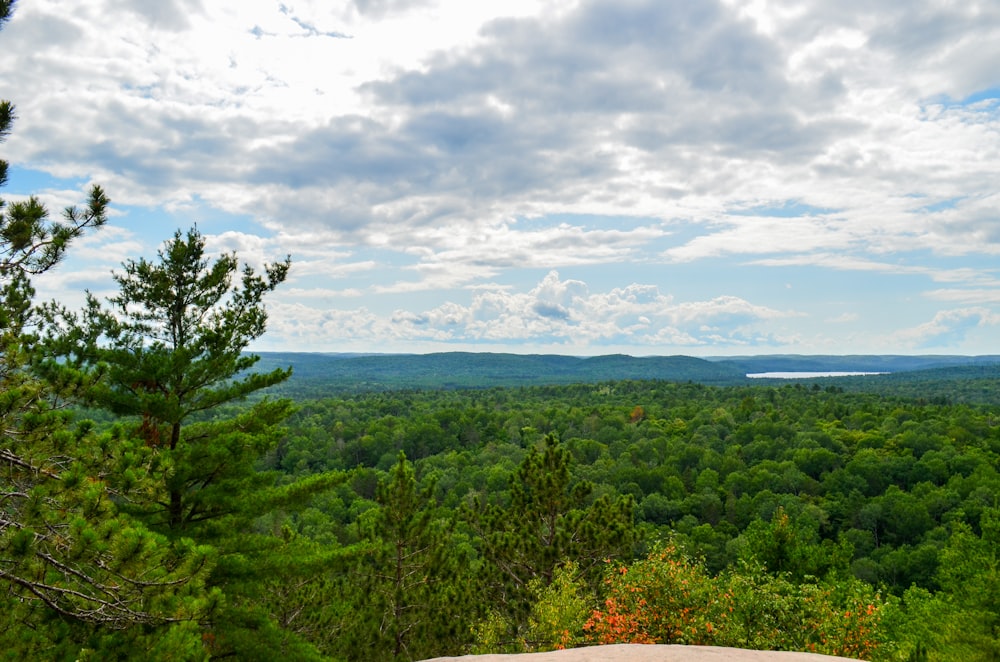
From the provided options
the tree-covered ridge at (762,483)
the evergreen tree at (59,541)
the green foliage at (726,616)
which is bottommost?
the tree-covered ridge at (762,483)

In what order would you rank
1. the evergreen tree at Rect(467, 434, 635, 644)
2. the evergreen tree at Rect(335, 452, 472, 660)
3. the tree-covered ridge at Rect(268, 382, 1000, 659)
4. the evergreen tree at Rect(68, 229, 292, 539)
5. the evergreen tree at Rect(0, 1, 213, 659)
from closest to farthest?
the evergreen tree at Rect(0, 1, 213, 659) < the evergreen tree at Rect(68, 229, 292, 539) < the evergreen tree at Rect(467, 434, 635, 644) < the evergreen tree at Rect(335, 452, 472, 660) < the tree-covered ridge at Rect(268, 382, 1000, 659)

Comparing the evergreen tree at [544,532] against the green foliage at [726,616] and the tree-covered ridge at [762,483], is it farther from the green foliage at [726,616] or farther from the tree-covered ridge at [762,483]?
the green foliage at [726,616]

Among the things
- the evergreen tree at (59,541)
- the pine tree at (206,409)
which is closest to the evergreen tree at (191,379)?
the pine tree at (206,409)

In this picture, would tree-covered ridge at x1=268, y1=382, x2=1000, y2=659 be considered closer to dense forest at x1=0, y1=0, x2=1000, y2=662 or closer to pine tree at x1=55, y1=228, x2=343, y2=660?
dense forest at x1=0, y1=0, x2=1000, y2=662

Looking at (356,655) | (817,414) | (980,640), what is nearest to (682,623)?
(980,640)

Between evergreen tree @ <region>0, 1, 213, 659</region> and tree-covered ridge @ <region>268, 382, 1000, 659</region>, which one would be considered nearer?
evergreen tree @ <region>0, 1, 213, 659</region>

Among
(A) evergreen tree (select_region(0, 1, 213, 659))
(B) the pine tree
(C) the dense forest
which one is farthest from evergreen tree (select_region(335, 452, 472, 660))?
(A) evergreen tree (select_region(0, 1, 213, 659))

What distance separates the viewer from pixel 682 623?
12.8 m

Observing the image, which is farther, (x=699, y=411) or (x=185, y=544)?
(x=699, y=411)

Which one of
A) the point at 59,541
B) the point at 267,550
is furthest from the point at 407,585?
the point at 59,541

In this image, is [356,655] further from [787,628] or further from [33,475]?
[33,475]

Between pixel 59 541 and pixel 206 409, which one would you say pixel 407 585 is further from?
pixel 59 541

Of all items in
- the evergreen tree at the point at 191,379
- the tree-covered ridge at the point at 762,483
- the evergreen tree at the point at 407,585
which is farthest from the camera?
the tree-covered ridge at the point at 762,483

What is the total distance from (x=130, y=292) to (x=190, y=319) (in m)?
1.16
